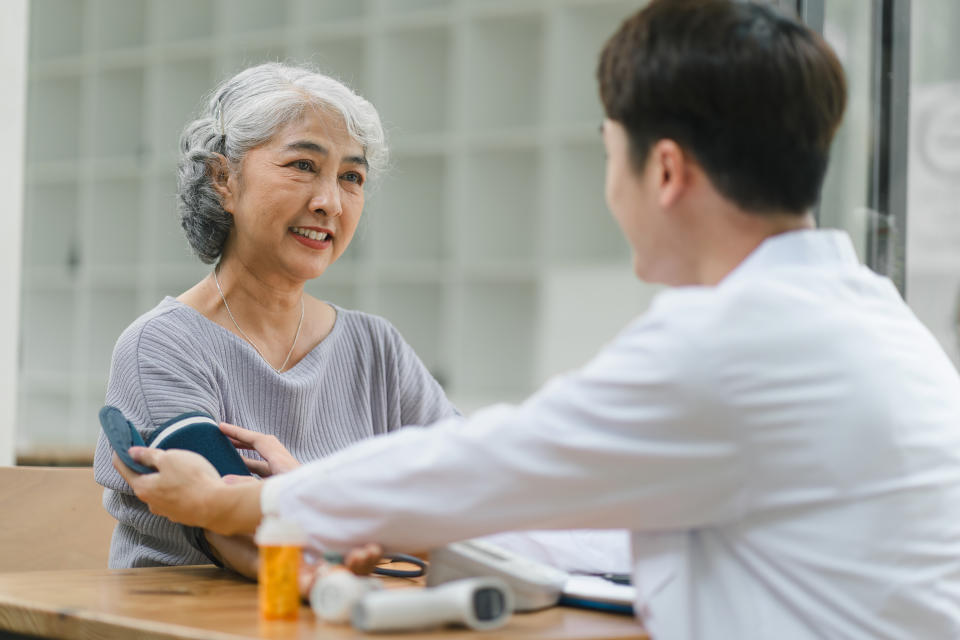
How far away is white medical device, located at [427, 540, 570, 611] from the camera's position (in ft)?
3.48

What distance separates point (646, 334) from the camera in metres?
0.96

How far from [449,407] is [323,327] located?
298mm

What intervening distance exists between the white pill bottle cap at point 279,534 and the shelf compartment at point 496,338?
3.01m

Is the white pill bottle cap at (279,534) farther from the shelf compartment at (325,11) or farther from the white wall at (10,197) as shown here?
the shelf compartment at (325,11)

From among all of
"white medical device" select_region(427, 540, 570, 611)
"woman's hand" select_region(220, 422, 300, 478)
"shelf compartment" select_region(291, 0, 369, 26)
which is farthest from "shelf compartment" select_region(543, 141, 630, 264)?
"white medical device" select_region(427, 540, 570, 611)

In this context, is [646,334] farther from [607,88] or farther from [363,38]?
[363,38]

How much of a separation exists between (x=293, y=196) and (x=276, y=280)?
0.16 metres

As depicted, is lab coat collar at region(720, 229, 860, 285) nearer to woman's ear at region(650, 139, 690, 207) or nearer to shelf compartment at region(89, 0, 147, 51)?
woman's ear at region(650, 139, 690, 207)

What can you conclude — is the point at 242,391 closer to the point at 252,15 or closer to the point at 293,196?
the point at 293,196

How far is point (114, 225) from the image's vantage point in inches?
188

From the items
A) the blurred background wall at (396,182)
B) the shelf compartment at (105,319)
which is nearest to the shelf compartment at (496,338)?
the blurred background wall at (396,182)

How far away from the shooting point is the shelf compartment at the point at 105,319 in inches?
186

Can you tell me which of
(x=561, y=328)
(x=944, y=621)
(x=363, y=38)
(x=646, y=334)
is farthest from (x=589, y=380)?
(x=363, y=38)

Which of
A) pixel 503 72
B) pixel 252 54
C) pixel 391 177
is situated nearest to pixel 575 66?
pixel 503 72
